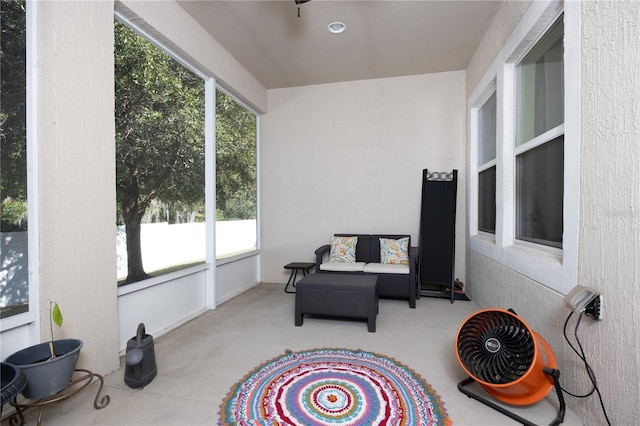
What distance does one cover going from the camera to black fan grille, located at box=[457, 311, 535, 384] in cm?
167

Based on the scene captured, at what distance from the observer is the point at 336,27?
3.33 meters

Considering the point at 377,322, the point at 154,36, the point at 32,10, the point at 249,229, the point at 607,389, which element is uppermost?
the point at 154,36

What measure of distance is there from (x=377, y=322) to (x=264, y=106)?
3701 millimetres

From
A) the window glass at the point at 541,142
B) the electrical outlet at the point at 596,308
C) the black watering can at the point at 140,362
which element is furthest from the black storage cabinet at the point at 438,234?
the black watering can at the point at 140,362

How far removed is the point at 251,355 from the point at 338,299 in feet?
3.14

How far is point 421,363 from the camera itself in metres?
2.32

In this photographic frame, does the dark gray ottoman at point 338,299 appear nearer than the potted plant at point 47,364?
No

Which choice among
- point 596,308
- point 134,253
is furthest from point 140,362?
point 596,308

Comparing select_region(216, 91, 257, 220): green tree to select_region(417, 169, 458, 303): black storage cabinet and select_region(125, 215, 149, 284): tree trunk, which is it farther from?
select_region(417, 169, 458, 303): black storage cabinet

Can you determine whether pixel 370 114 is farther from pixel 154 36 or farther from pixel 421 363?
pixel 421 363

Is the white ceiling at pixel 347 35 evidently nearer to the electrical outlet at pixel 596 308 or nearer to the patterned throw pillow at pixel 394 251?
the patterned throw pillow at pixel 394 251

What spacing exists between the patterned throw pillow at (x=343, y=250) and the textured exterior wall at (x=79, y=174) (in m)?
2.68

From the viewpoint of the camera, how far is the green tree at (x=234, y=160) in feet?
13.0

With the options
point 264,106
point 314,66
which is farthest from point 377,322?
point 264,106
